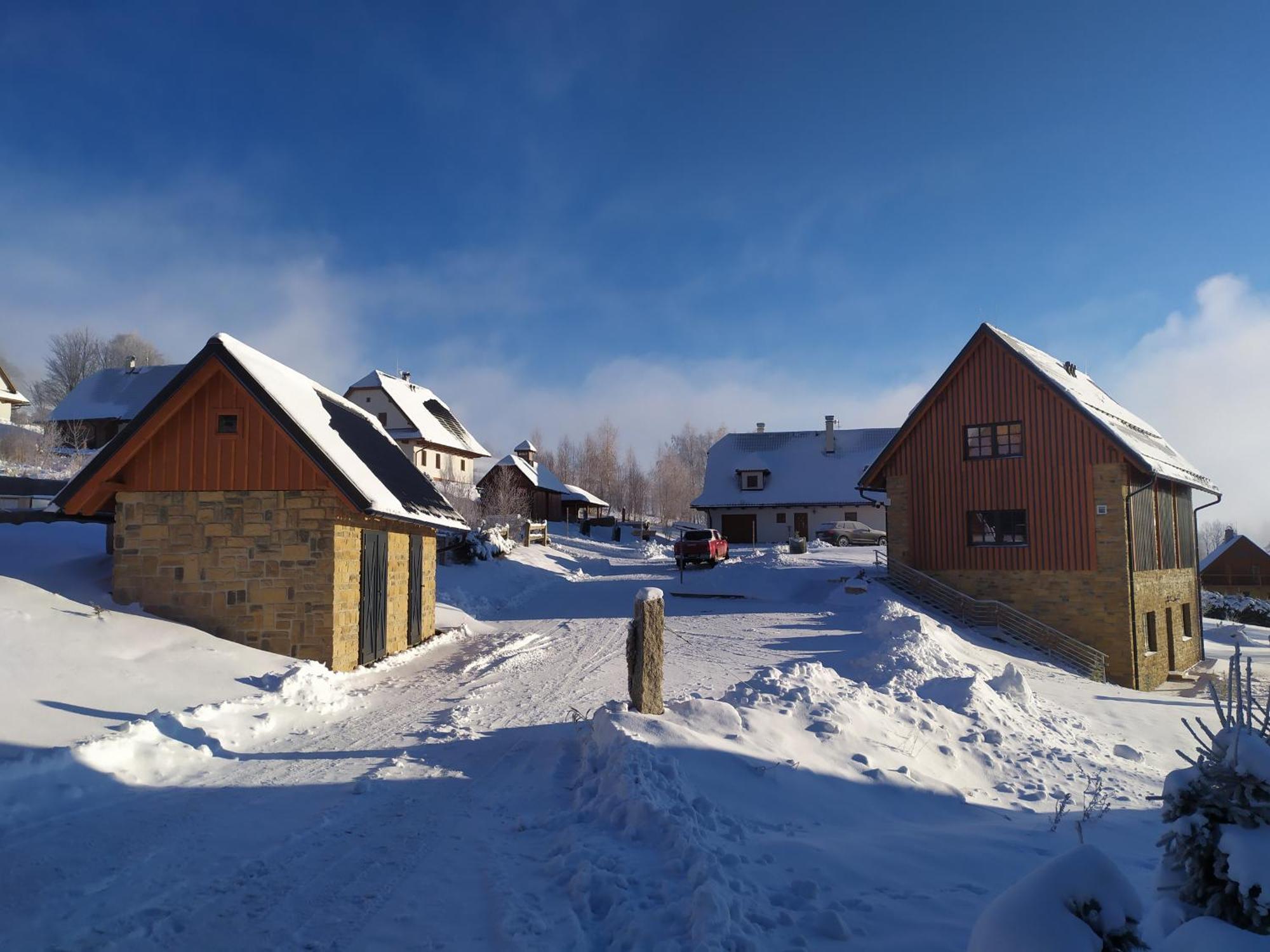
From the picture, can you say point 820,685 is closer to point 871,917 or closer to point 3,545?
point 871,917

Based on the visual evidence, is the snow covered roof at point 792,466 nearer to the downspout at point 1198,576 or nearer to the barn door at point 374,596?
the downspout at point 1198,576

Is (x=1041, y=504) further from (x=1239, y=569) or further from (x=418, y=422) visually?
(x=418, y=422)

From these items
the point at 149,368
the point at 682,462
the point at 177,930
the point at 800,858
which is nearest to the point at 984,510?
the point at 800,858

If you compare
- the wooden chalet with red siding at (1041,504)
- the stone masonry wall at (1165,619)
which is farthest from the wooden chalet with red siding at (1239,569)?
the wooden chalet with red siding at (1041,504)

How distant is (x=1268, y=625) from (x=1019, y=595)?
2468 cm

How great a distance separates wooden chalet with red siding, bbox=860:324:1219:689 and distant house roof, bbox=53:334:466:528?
14511 millimetres

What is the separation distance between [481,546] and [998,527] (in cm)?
1762

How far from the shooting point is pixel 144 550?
39.9 ft

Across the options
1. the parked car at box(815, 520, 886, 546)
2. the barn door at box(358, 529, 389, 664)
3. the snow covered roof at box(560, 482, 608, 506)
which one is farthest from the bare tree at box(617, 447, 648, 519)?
the barn door at box(358, 529, 389, 664)

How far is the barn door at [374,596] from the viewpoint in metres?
13.5

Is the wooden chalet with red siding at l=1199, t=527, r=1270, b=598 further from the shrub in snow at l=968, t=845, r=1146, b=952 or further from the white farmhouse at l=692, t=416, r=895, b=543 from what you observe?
the shrub in snow at l=968, t=845, r=1146, b=952

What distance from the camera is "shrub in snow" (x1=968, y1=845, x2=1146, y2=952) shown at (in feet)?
9.13

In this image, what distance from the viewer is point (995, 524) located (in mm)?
22641

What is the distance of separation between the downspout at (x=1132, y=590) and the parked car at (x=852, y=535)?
63.5 feet
